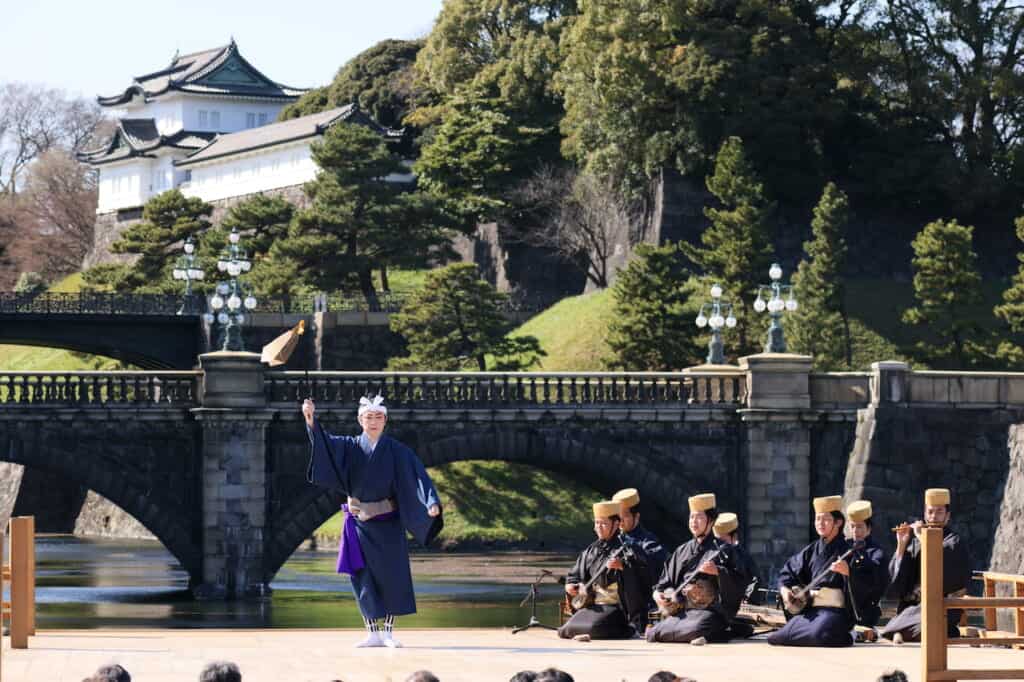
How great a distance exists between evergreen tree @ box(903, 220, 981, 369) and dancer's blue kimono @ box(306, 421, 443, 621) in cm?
4345

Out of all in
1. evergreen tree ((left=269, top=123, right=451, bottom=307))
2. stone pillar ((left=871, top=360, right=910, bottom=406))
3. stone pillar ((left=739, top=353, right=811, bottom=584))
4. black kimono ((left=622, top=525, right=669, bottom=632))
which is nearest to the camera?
black kimono ((left=622, top=525, right=669, bottom=632))

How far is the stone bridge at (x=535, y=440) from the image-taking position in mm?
46312

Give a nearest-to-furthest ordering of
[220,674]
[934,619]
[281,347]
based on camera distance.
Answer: [220,674], [934,619], [281,347]

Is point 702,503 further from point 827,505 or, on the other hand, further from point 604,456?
point 604,456

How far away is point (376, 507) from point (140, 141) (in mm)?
91137

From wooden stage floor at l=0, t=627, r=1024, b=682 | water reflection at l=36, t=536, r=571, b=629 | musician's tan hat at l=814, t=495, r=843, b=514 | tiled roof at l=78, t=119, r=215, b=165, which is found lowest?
water reflection at l=36, t=536, r=571, b=629

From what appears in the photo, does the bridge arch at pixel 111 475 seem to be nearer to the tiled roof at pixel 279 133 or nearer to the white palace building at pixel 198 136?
the tiled roof at pixel 279 133

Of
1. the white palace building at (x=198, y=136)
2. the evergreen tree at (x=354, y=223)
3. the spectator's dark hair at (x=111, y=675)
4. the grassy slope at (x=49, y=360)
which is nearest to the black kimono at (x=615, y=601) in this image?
the spectator's dark hair at (x=111, y=675)

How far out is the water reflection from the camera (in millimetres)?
42281

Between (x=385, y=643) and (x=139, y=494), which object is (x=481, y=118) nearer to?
(x=139, y=494)

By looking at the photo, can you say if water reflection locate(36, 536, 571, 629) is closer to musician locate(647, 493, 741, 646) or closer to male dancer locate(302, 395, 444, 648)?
musician locate(647, 493, 741, 646)

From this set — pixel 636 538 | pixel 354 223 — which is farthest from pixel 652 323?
pixel 636 538

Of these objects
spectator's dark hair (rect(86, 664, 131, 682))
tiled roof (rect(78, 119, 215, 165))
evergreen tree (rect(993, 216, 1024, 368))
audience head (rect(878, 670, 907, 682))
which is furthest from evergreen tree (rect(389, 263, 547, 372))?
spectator's dark hair (rect(86, 664, 131, 682))

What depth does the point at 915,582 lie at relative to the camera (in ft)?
81.4
